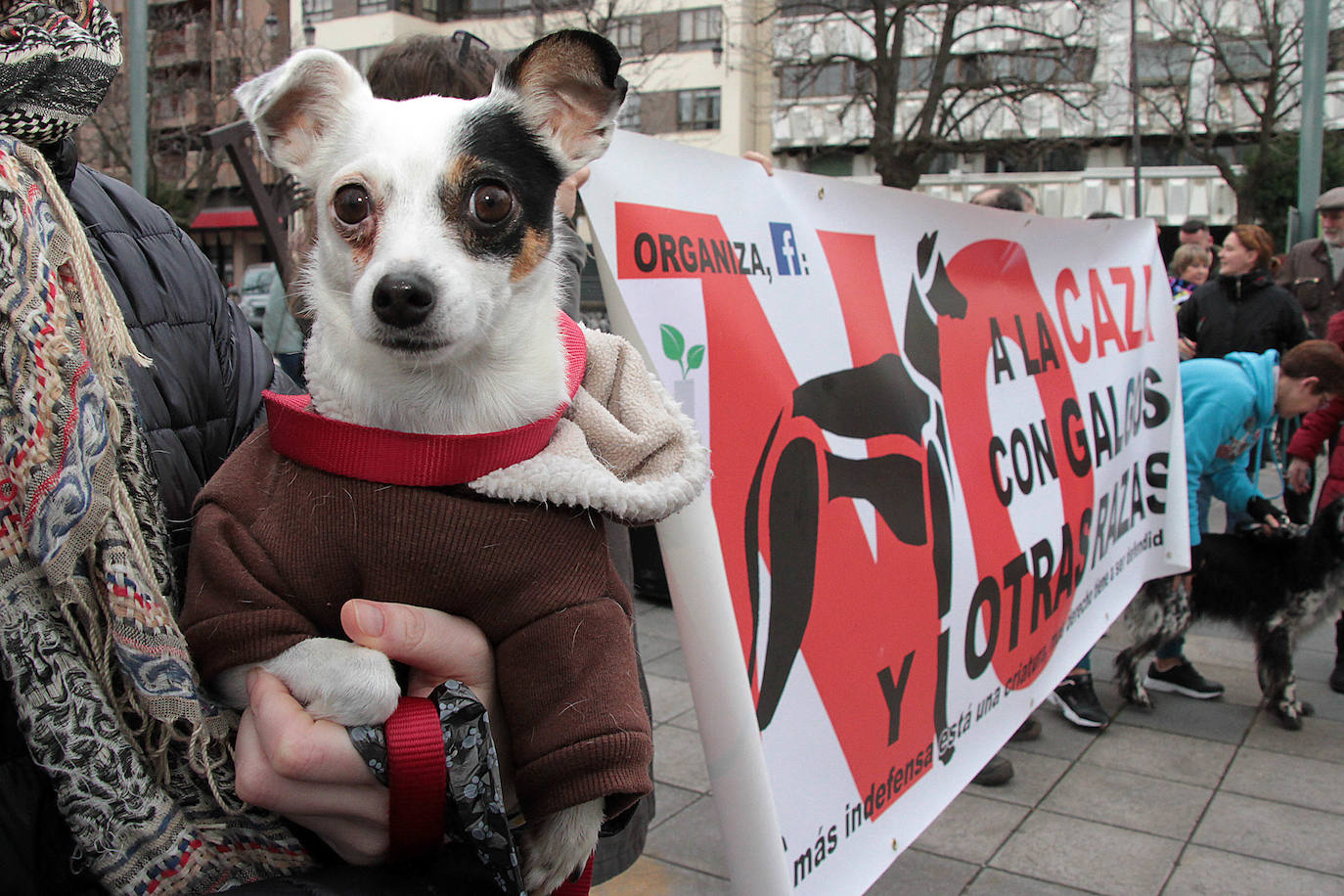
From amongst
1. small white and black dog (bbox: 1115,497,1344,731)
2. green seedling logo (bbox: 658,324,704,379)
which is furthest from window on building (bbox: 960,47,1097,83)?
green seedling logo (bbox: 658,324,704,379)

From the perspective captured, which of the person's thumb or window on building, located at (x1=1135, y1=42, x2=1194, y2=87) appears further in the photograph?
window on building, located at (x1=1135, y1=42, x2=1194, y2=87)

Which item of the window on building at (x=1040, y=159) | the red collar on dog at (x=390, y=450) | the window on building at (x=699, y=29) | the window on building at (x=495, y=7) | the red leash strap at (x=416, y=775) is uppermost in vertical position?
the window on building at (x=495, y=7)

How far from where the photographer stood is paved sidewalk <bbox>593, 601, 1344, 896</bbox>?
3457 millimetres

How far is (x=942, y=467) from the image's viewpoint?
8.41 feet

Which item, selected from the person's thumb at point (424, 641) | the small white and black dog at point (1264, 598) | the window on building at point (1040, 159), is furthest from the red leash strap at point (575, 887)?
Result: the window on building at point (1040, 159)

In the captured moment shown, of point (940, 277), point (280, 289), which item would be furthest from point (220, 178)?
point (940, 277)

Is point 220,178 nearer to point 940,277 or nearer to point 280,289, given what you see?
point 280,289

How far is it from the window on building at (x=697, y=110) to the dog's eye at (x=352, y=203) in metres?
34.9

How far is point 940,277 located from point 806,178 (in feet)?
2.12

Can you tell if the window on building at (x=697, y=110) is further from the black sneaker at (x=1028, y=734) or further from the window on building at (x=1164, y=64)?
the black sneaker at (x=1028, y=734)

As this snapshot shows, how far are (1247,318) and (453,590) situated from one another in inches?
278

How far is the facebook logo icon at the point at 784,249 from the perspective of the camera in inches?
86.2

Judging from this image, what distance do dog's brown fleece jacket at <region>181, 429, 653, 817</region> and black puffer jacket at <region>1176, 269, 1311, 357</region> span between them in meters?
6.66

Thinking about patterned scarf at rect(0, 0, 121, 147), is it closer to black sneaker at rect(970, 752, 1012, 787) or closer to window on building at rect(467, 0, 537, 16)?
black sneaker at rect(970, 752, 1012, 787)
